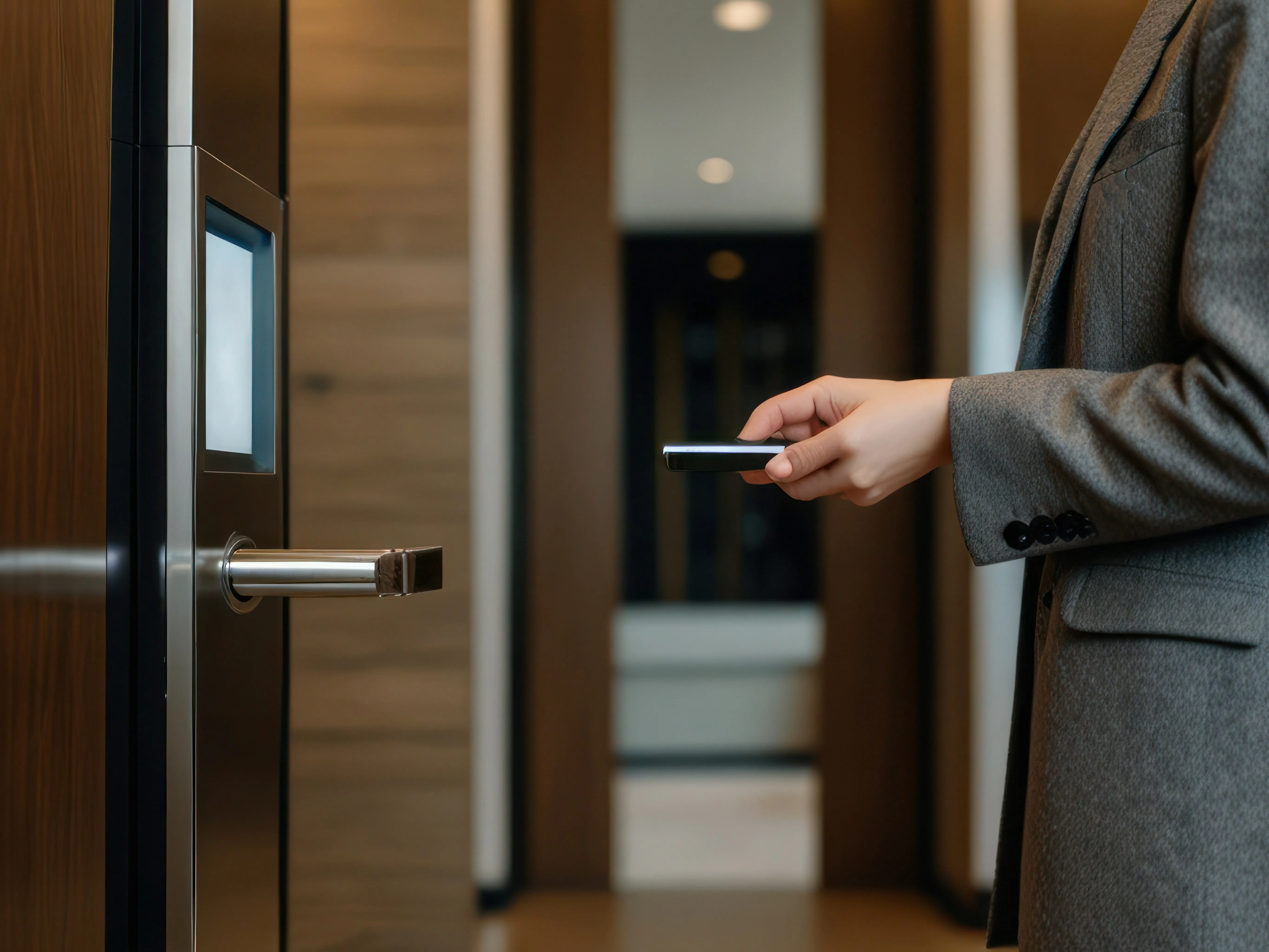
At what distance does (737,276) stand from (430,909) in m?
1.68

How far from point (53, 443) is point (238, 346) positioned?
12 cm

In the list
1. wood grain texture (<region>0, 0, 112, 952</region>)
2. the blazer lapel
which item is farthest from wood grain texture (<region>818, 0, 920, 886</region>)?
wood grain texture (<region>0, 0, 112, 952</region>)

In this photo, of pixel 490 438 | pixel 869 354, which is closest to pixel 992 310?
pixel 869 354

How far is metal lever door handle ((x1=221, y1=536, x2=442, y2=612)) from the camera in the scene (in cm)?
A: 48

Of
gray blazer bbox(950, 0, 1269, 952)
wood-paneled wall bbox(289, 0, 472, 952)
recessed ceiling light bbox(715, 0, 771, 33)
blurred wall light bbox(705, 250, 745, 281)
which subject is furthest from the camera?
blurred wall light bbox(705, 250, 745, 281)

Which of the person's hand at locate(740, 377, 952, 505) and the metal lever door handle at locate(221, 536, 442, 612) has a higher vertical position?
the person's hand at locate(740, 377, 952, 505)

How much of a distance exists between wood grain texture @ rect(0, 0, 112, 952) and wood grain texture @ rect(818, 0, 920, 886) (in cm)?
187


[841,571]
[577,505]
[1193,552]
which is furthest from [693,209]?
[1193,552]

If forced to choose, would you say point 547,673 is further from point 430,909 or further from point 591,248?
point 591,248

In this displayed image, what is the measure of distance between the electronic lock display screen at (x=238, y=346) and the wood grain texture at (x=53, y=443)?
5cm

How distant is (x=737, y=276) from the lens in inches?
104

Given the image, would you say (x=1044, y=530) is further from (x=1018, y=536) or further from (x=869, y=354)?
(x=869, y=354)

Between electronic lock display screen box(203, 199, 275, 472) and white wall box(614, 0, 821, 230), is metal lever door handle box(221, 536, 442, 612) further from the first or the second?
white wall box(614, 0, 821, 230)

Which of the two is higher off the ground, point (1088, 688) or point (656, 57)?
point (656, 57)
